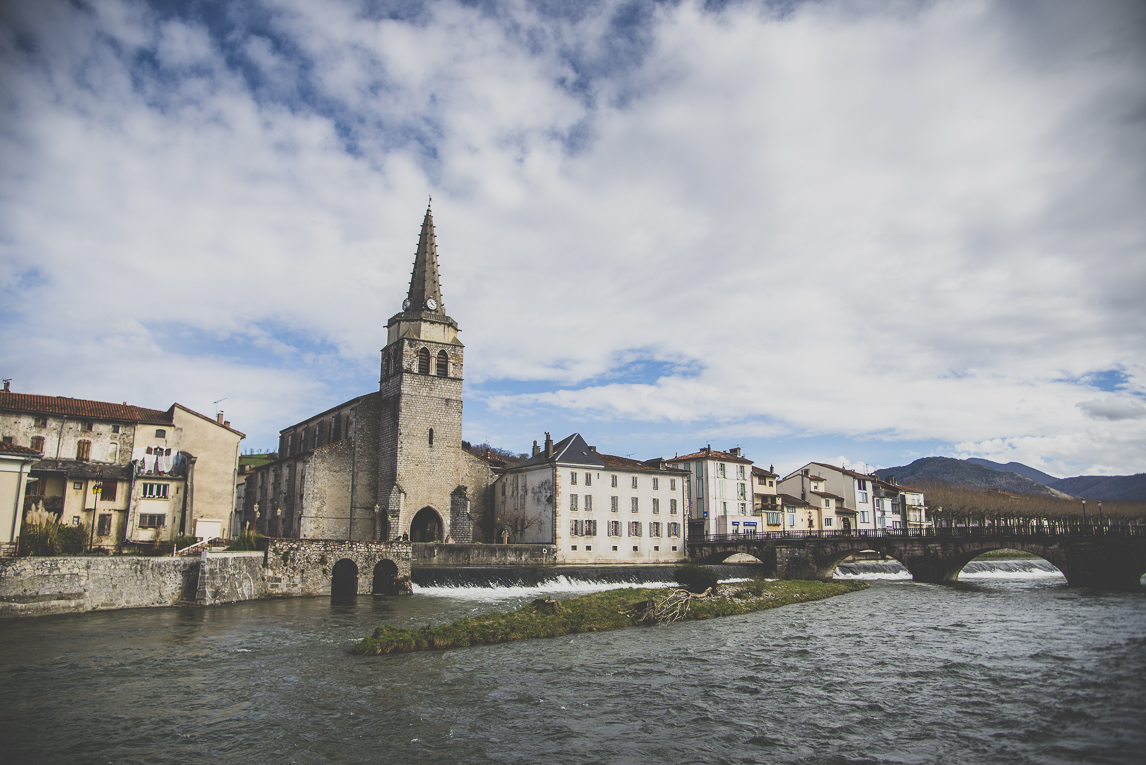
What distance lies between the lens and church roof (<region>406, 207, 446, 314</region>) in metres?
51.2

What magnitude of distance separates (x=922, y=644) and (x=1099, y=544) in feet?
72.4

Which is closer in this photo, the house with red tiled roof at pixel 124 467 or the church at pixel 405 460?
the house with red tiled roof at pixel 124 467

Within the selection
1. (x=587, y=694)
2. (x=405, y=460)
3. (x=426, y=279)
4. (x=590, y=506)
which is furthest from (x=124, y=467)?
(x=587, y=694)

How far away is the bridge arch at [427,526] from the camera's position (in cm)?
4900

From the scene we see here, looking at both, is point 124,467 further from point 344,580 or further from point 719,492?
point 719,492

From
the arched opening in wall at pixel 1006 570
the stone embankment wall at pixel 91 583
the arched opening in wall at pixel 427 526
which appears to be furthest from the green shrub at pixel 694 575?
the stone embankment wall at pixel 91 583

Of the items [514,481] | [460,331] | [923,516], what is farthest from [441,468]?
[923,516]

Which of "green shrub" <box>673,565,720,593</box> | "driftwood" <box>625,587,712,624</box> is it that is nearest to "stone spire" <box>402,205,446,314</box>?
"green shrub" <box>673,565,720,593</box>

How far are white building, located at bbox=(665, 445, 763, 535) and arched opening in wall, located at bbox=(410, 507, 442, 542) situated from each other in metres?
21.9

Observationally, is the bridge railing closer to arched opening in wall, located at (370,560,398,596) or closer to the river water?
the river water

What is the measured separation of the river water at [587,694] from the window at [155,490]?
13528 millimetres

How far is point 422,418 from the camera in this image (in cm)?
4881

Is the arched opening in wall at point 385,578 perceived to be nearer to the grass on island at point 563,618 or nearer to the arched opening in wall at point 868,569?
the grass on island at point 563,618

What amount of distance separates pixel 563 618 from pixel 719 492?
40560 millimetres
